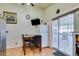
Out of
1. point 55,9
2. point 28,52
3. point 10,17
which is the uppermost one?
point 55,9

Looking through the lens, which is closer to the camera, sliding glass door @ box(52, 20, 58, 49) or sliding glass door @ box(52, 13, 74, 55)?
sliding glass door @ box(52, 13, 74, 55)

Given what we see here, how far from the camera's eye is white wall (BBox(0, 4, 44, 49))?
1573mm

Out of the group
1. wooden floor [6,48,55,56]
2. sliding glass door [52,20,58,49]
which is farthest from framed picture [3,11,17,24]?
sliding glass door [52,20,58,49]

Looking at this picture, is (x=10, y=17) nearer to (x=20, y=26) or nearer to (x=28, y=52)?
(x=20, y=26)

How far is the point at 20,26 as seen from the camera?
5.23 feet

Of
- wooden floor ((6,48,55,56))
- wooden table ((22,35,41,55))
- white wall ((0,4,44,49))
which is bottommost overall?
wooden floor ((6,48,55,56))

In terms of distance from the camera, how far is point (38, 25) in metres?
1.64

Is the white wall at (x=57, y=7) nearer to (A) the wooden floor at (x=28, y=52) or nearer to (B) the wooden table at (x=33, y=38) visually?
(B) the wooden table at (x=33, y=38)

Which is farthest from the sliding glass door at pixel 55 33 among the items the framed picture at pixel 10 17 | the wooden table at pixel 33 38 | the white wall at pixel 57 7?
the framed picture at pixel 10 17

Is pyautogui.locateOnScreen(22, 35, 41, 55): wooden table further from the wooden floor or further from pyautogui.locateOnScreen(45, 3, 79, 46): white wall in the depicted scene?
pyautogui.locateOnScreen(45, 3, 79, 46): white wall

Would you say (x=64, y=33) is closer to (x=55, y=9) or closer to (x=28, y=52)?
(x=55, y=9)

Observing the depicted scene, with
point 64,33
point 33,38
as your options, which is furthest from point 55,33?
point 33,38

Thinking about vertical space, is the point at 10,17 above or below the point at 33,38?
above

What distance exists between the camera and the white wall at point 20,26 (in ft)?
5.16
